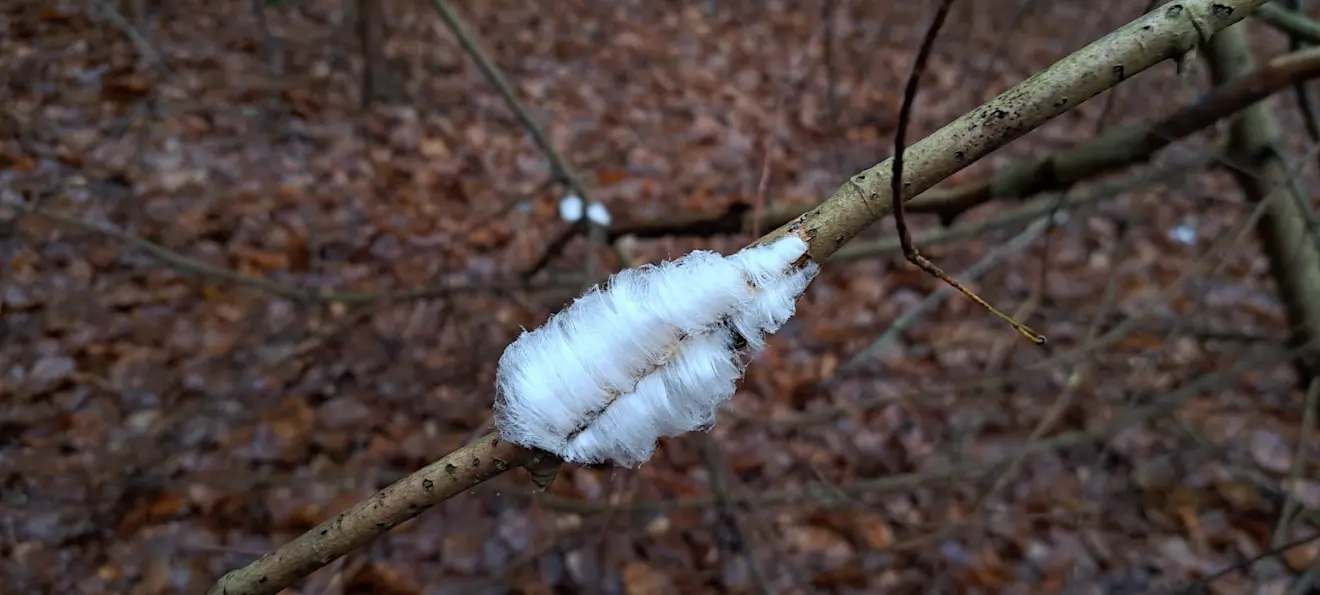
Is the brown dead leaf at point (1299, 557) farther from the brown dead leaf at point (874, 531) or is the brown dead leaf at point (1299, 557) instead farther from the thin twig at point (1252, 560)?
the brown dead leaf at point (874, 531)

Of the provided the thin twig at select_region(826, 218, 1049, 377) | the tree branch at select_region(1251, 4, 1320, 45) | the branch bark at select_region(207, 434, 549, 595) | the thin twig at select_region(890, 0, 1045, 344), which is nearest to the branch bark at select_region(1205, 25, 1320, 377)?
the tree branch at select_region(1251, 4, 1320, 45)

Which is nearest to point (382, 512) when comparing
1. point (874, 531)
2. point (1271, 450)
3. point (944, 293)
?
point (874, 531)

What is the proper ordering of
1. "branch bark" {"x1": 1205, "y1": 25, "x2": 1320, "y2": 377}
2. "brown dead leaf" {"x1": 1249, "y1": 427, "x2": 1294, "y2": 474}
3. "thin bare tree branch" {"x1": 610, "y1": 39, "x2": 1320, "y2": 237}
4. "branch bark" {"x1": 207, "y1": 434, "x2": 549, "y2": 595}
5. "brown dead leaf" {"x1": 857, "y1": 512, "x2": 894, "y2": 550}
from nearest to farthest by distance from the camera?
"branch bark" {"x1": 207, "y1": 434, "x2": 549, "y2": 595}, "thin bare tree branch" {"x1": 610, "y1": 39, "x2": 1320, "y2": 237}, "branch bark" {"x1": 1205, "y1": 25, "x2": 1320, "y2": 377}, "brown dead leaf" {"x1": 857, "y1": 512, "x2": 894, "y2": 550}, "brown dead leaf" {"x1": 1249, "y1": 427, "x2": 1294, "y2": 474}

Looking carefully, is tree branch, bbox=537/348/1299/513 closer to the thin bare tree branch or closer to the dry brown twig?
the thin bare tree branch

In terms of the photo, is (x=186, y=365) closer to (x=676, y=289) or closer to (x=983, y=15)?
(x=676, y=289)

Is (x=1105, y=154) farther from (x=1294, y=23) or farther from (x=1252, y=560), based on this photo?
(x=1252, y=560)

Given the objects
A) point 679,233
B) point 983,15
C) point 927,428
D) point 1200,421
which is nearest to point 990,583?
point 927,428
